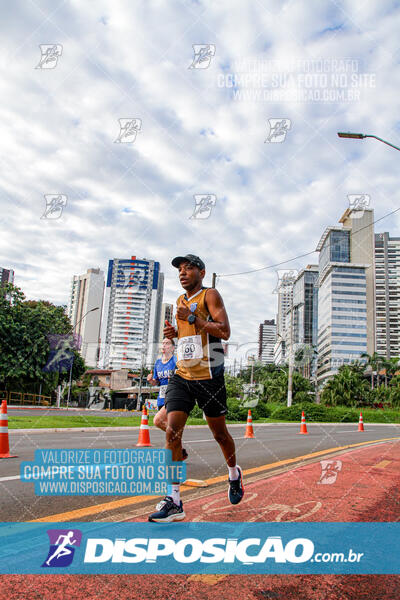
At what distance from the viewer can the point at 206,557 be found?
7.97 ft

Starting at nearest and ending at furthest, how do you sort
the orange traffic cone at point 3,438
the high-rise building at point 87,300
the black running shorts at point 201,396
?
the black running shorts at point 201,396 < the orange traffic cone at point 3,438 < the high-rise building at point 87,300

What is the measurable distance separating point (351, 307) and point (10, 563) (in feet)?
556

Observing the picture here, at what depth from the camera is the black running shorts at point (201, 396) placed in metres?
3.39

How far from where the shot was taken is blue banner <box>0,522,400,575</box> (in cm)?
230

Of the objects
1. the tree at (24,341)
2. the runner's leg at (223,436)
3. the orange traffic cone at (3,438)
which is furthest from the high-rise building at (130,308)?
the runner's leg at (223,436)

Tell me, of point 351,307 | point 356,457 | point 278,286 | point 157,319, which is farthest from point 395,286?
point 356,457

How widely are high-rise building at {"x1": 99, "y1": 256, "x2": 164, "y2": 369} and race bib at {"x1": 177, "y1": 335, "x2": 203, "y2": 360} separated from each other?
134647mm

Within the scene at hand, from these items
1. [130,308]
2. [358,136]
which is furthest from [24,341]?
[130,308]

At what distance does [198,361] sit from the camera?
11.2 ft


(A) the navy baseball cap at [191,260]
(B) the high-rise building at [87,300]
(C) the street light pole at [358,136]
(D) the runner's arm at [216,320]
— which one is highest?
(B) the high-rise building at [87,300]

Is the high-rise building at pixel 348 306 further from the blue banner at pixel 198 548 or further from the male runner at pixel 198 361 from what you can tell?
the blue banner at pixel 198 548

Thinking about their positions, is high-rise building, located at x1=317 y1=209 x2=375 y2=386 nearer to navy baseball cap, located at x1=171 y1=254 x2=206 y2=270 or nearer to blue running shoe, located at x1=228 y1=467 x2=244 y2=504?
blue running shoe, located at x1=228 y1=467 x2=244 y2=504

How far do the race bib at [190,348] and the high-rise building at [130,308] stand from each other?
135 meters

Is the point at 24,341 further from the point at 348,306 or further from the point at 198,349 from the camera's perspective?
the point at 348,306
